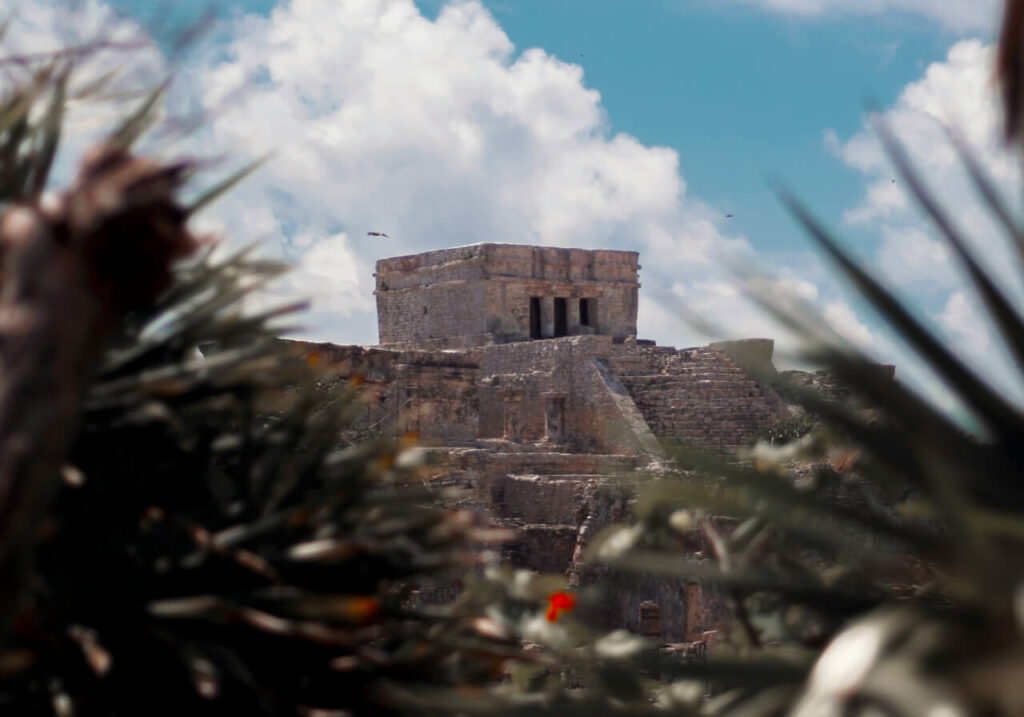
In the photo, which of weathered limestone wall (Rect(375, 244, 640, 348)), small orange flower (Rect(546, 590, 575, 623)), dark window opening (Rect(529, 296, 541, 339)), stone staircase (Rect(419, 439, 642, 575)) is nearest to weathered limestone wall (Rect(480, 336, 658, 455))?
weathered limestone wall (Rect(375, 244, 640, 348))

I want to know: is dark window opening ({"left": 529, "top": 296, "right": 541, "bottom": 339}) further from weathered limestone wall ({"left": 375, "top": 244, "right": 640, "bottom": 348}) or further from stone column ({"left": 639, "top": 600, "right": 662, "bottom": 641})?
stone column ({"left": 639, "top": 600, "right": 662, "bottom": 641})

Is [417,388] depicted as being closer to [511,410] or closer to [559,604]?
[511,410]

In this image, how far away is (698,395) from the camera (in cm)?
2164

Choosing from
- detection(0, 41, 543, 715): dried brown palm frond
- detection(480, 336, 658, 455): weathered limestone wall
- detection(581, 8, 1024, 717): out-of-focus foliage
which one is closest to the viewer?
detection(581, 8, 1024, 717): out-of-focus foliage

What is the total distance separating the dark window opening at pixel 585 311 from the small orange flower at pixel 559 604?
90.7 ft

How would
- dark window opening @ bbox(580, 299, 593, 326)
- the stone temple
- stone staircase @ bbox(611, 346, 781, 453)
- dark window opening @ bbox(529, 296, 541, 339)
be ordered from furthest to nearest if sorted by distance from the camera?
dark window opening @ bbox(580, 299, 593, 326) < dark window opening @ bbox(529, 296, 541, 339) < stone staircase @ bbox(611, 346, 781, 453) < the stone temple

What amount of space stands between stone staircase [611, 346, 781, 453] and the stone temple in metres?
0.03

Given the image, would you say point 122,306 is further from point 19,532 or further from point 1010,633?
point 1010,633

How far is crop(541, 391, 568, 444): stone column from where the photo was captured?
2328 centimetres

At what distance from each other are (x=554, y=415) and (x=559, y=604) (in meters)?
20.6

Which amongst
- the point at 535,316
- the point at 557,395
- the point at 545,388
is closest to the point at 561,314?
the point at 535,316

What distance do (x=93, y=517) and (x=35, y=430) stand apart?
34.7 inches

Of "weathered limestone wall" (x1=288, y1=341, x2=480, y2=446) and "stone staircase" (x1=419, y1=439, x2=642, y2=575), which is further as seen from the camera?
"stone staircase" (x1=419, y1=439, x2=642, y2=575)

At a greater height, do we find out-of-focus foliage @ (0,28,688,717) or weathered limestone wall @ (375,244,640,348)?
weathered limestone wall @ (375,244,640,348)
